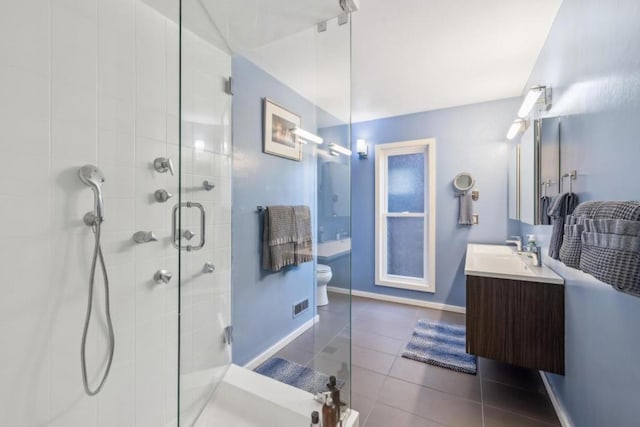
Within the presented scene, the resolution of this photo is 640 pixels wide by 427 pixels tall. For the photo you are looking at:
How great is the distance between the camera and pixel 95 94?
3.83 ft

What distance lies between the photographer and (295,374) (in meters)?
1.94

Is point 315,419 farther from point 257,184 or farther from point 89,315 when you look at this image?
point 257,184

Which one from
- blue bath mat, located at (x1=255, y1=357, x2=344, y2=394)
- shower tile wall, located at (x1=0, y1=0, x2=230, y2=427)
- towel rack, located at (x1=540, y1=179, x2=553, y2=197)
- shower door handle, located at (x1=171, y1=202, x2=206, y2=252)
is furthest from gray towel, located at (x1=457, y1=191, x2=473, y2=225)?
shower tile wall, located at (x1=0, y1=0, x2=230, y2=427)

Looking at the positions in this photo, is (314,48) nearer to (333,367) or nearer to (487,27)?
(487,27)

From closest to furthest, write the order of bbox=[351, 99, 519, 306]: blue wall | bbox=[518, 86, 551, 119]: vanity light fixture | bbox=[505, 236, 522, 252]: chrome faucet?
bbox=[518, 86, 551, 119]: vanity light fixture → bbox=[505, 236, 522, 252]: chrome faucet → bbox=[351, 99, 519, 306]: blue wall

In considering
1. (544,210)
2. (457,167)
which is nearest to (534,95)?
(544,210)

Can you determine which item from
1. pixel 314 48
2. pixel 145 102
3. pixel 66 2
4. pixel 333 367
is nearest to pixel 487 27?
pixel 314 48

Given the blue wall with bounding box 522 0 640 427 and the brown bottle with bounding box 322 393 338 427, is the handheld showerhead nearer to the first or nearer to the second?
the brown bottle with bounding box 322 393 338 427

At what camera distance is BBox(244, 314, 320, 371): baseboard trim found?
208 centimetres

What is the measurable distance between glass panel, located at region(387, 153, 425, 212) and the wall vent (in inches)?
80.3

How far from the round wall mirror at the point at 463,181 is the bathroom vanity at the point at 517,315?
1.48 metres

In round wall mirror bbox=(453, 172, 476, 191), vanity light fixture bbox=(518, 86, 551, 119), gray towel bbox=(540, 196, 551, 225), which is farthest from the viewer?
round wall mirror bbox=(453, 172, 476, 191)

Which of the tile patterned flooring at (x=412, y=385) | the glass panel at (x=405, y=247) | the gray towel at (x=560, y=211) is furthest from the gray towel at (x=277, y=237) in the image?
the glass panel at (x=405, y=247)

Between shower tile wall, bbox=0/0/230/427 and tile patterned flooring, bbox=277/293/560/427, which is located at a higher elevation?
shower tile wall, bbox=0/0/230/427
